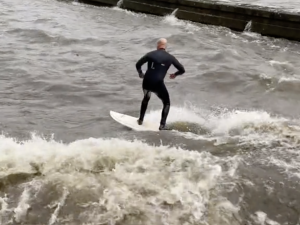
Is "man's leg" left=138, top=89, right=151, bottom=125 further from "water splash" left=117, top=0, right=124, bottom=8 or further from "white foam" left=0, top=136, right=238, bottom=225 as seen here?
"water splash" left=117, top=0, right=124, bottom=8

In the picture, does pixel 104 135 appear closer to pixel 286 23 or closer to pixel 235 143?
pixel 235 143

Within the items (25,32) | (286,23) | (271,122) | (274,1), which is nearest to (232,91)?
(271,122)

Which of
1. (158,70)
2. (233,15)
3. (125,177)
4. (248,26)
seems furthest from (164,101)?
(233,15)

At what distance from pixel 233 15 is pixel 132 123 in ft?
40.2

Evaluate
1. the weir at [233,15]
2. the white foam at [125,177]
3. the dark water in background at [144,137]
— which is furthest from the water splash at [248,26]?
the white foam at [125,177]

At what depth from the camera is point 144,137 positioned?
944cm

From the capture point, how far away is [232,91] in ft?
41.9

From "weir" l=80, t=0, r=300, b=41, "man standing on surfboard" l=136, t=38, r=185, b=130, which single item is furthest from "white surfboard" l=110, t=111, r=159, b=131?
"weir" l=80, t=0, r=300, b=41

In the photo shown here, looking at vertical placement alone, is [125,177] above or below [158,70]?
below

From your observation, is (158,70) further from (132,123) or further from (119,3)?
(119,3)

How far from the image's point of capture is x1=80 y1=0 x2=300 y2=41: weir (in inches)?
736

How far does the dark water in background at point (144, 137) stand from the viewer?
6930 millimetres

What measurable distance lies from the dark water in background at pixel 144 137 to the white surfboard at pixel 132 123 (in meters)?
0.17

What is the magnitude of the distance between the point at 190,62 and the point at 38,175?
355 inches
